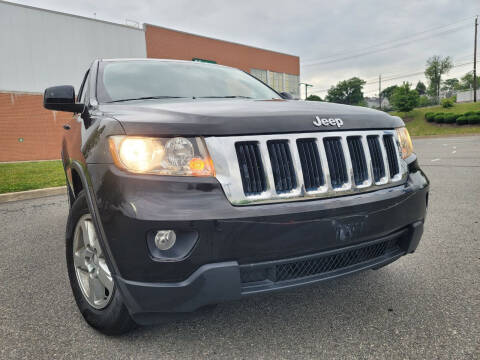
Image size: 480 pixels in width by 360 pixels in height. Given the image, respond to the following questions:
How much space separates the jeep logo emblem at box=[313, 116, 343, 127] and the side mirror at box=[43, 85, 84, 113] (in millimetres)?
1555

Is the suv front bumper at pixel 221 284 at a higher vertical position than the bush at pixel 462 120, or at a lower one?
lower

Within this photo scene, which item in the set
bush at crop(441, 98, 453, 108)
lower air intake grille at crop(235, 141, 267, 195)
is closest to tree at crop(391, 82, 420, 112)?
bush at crop(441, 98, 453, 108)

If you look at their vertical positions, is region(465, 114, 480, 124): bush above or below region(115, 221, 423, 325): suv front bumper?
above

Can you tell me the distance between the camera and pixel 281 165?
1676 mm

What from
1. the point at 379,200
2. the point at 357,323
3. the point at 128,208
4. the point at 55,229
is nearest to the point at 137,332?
the point at 128,208

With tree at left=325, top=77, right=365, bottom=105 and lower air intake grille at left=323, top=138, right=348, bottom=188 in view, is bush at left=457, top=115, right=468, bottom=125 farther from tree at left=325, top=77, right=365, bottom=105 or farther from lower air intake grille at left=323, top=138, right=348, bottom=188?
tree at left=325, top=77, right=365, bottom=105

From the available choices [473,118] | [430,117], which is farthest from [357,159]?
[430,117]

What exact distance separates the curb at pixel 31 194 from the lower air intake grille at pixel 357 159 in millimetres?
6569

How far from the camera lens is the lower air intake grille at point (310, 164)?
1.71 m

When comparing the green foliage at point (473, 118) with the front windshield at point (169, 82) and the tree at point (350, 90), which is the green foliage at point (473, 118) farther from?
the tree at point (350, 90)

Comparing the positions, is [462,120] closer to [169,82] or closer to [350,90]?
[169,82]

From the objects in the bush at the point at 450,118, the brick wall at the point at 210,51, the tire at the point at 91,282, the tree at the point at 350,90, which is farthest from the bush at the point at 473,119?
the tree at the point at 350,90

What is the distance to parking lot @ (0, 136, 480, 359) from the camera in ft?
5.84

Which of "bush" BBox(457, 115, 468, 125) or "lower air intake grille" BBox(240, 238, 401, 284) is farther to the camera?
"bush" BBox(457, 115, 468, 125)
